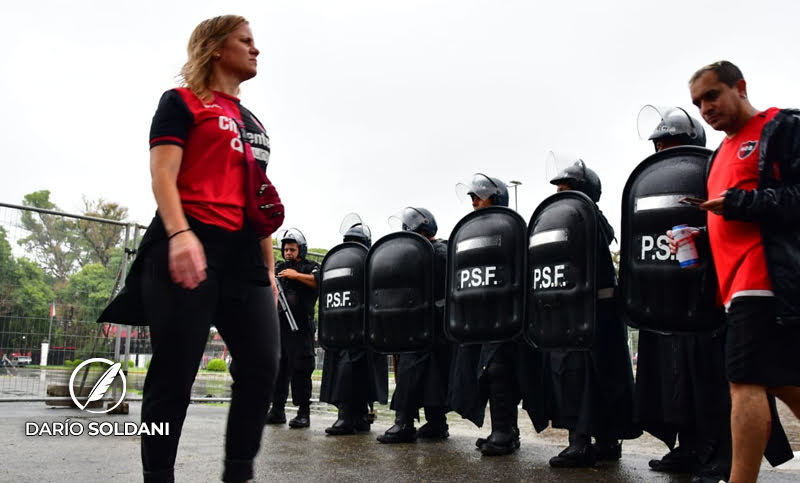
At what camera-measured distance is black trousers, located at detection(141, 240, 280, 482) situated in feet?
7.52

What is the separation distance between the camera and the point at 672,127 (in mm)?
4359

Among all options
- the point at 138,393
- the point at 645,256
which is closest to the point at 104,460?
the point at 645,256

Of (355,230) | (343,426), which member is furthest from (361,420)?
(355,230)

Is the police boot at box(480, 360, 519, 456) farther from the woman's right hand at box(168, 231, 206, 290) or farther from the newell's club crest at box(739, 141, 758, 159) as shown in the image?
the woman's right hand at box(168, 231, 206, 290)

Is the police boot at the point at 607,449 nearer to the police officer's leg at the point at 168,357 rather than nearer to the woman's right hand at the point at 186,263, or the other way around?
the police officer's leg at the point at 168,357

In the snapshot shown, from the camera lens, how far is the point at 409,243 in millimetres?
5742

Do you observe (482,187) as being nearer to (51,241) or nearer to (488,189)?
(488,189)

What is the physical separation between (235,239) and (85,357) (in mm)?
5993

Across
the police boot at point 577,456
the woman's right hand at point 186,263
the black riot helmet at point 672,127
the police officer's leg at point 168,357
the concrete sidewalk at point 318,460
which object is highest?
the black riot helmet at point 672,127

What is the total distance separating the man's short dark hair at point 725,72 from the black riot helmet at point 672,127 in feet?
4.19

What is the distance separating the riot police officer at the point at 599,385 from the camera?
14.3 feet

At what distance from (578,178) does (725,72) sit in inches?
→ 78.0

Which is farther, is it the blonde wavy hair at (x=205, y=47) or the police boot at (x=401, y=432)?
the police boot at (x=401, y=432)

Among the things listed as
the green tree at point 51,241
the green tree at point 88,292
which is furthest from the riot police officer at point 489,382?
the green tree at point 51,241
